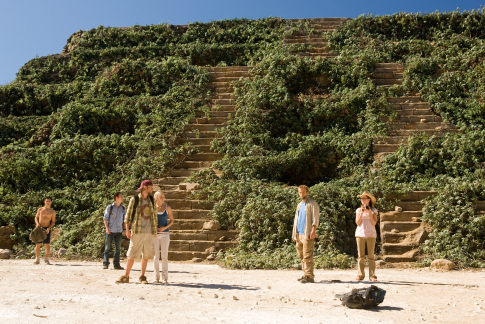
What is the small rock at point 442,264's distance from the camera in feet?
29.0

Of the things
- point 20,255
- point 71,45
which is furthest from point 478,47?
point 71,45

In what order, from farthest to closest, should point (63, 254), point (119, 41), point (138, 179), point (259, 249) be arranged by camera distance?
point (119, 41) < point (138, 179) < point (63, 254) < point (259, 249)

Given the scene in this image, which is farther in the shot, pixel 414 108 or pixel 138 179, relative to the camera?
pixel 414 108

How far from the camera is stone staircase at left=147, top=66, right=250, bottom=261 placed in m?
10.7

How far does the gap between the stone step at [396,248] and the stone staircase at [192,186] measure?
3387 millimetres

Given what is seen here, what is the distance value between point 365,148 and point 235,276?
6.87 metres

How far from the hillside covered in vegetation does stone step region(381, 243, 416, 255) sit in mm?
394

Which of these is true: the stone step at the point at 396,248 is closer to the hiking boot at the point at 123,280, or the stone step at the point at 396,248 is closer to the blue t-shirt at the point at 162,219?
the blue t-shirt at the point at 162,219

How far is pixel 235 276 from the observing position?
8008 millimetres

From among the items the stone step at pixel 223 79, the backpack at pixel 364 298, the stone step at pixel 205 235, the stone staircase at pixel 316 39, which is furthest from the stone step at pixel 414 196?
the stone staircase at pixel 316 39

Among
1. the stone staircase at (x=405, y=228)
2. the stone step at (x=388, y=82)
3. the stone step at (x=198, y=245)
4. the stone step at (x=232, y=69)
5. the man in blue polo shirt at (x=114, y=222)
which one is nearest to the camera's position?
the man in blue polo shirt at (x=114, y=222)

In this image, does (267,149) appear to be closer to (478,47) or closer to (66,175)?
(66,175)

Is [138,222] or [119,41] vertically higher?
[119,41]

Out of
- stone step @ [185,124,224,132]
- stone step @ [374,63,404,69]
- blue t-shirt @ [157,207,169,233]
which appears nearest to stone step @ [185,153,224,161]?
stone step @ [185,124,224,132]
